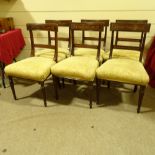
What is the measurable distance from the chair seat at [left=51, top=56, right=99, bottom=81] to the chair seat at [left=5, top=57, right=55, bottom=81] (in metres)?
0.09

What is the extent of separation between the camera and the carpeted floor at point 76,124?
4.62 feet

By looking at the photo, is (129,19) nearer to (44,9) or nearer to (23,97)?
(44,9)

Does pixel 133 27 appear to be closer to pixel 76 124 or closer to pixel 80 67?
pixel 80 67

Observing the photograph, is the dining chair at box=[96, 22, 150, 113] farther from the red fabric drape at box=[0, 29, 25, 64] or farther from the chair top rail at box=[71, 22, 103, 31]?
the red fabric drape at box=[0, 29, 25, 64]

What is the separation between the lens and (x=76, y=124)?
1.67 m

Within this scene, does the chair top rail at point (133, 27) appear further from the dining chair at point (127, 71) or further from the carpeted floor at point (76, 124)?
the carpeted floor at point (76, 124)

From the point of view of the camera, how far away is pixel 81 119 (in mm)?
1742

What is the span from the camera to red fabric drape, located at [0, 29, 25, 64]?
215 centimetres

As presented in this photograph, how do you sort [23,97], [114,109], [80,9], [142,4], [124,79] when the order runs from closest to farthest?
[124,79] < [114,109] < [23,97] < [142,4] < [80,9]

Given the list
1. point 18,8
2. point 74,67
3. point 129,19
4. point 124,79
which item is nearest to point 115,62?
point 124,79

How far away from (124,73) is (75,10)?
140 cm

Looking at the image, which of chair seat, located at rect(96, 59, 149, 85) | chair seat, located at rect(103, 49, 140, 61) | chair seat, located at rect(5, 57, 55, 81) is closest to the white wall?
chair seat, located at rect(103, 49, 140, 61)

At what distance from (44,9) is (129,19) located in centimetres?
128

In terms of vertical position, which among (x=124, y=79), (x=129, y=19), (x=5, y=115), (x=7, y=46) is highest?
(x=129, y=19)
